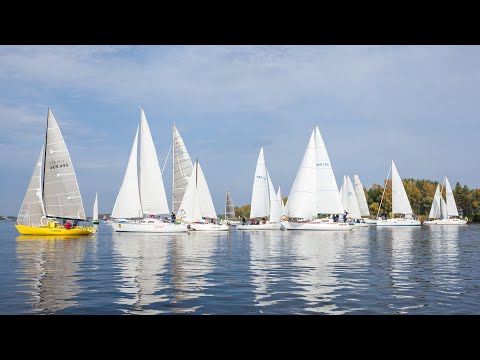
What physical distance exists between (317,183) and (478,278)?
48.2 meters

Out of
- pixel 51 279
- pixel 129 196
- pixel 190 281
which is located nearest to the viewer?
pixel 190 281

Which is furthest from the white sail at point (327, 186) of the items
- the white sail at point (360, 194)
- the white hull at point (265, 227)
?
the white sail at point (360, 194)

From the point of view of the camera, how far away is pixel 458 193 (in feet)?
460

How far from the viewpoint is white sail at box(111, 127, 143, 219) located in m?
58.0

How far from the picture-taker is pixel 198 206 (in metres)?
65.4

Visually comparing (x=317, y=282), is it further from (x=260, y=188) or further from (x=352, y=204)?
(x=352, y=204)

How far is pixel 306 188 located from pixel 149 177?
869 inches

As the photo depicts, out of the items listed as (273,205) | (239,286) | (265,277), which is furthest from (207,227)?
(239,286)

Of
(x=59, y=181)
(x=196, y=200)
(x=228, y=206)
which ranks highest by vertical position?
(x=59, y=181)
